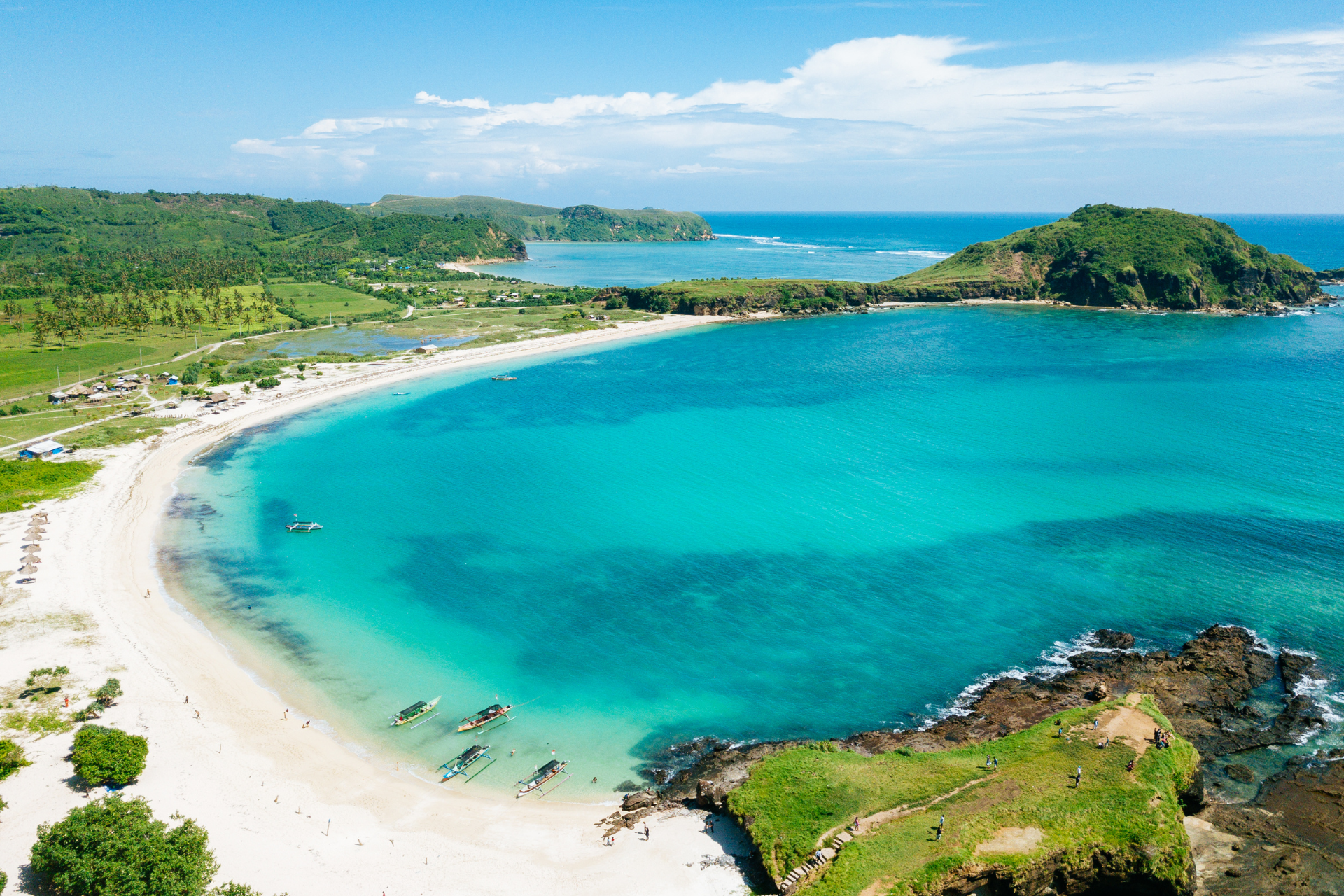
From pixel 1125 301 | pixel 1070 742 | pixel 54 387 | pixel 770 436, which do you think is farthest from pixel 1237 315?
pixel 54 387

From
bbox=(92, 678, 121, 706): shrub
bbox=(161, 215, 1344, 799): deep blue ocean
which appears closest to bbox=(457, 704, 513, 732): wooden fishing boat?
bbox=(161, 215, 1344, 799): deep blue ocean

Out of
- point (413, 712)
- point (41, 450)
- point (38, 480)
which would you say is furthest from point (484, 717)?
point (41, 450)

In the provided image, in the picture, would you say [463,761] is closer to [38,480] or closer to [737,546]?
[737,546]

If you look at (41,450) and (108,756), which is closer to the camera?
(108,756)

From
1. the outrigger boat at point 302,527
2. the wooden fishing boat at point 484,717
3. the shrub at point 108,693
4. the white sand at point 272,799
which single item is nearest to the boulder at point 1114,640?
the white sand at point 272,799

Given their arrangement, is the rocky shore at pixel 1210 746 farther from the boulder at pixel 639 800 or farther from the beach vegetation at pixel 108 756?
the beach vegetation at pixel 108 756

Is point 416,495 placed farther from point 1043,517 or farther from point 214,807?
point 1043,517

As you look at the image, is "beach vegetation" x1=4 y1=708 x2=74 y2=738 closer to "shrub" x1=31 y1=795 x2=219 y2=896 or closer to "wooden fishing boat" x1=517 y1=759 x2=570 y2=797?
"shrub" x1=31 y1=795 x2=219 y2=896
